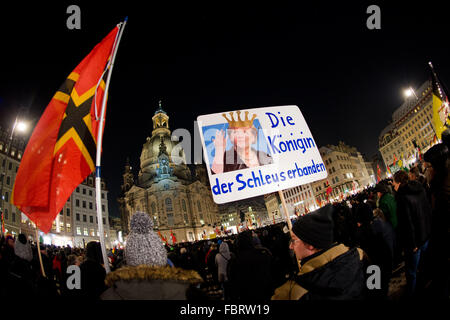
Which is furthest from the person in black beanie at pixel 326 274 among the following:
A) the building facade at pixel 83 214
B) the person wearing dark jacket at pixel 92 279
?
the building facade at pixel 83 214

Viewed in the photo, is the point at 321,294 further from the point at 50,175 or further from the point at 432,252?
the point at 50,175

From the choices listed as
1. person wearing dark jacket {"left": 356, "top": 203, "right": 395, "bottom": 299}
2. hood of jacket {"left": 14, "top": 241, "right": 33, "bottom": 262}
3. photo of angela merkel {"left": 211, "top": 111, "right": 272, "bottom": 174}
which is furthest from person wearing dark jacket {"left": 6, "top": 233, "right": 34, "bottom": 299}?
person wearing dark jacket {"left": 356, "top": 203, "right": 395, "bottom": 299}

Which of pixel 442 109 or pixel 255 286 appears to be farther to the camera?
pixel 442 109

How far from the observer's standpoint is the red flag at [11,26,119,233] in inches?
170

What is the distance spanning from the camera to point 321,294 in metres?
1.93

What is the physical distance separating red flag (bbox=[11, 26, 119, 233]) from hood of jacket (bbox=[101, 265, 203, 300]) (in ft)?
9.20

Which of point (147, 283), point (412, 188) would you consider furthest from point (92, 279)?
point (412, 188)

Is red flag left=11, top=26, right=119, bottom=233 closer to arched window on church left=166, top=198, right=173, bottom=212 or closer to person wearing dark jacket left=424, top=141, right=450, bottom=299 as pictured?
person wearing dark jacket left=424, top=141, right=450, bottom=299

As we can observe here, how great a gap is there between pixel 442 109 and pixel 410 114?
303 feet

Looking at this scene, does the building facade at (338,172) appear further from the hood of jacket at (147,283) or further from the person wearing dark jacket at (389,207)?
the hood of jacket at (147,283)

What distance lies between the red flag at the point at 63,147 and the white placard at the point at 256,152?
2518mm
